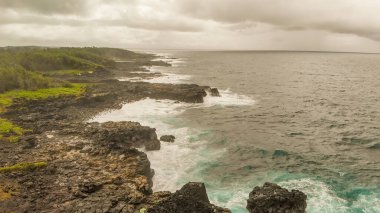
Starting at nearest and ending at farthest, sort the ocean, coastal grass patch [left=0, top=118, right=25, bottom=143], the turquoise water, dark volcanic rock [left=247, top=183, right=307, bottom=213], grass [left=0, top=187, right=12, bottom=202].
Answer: grass [left=0, top=187, right=12, bottom=202] → dark volcanic rock [left=247, top=183, right=307, bottom=213] → the turquoise water → the ocean → coastal grass patch [left=0, top=118, right=25, bottom=143]

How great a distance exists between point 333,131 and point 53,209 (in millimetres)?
43430

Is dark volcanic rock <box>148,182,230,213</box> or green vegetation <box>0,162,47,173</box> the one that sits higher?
dark volcanic rock <box>148,182,230,213</box>

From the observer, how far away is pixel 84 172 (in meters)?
27.7

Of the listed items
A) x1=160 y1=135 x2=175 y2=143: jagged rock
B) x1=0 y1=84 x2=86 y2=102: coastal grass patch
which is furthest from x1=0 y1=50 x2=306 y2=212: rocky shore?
Answer: x1=0 y1=84 x2=86 y2=102: coastal grass patch

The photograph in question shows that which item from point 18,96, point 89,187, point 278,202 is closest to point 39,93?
point 18,96

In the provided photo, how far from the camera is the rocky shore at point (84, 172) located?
70.3ft

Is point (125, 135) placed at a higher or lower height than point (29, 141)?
lower

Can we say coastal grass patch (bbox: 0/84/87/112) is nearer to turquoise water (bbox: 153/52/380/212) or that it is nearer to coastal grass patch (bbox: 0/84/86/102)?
coastal grass patch (bbox: 0/84/86/102)

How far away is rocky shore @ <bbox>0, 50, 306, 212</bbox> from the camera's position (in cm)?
2144

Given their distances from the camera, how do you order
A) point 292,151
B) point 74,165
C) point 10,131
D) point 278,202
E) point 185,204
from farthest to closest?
1. point 292,151
2. point 10,131
3. point 74,165
4. point 278,202
5. point 185,204

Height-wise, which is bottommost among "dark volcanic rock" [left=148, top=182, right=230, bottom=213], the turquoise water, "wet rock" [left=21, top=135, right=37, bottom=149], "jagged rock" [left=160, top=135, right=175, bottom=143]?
the turquoise water

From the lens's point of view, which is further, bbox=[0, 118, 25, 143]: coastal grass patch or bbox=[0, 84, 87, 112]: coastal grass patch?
bbox=[0, 84, 87, 112]: coastal grass patch

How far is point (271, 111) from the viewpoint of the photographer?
6419 centimetres

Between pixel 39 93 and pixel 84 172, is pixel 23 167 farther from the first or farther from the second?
pixel 39 93
